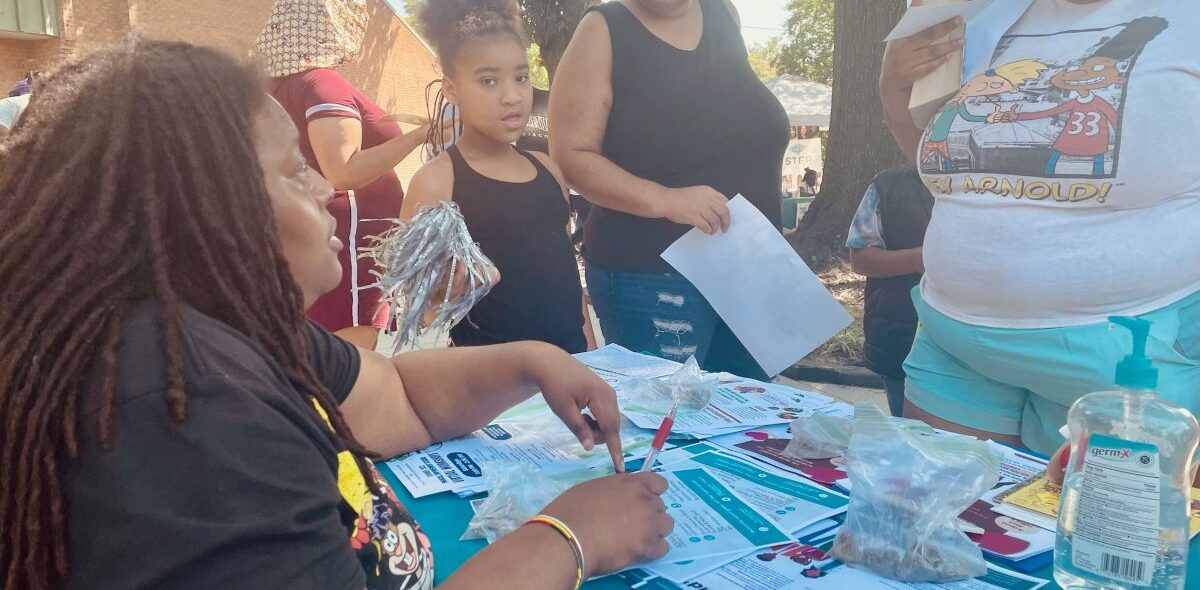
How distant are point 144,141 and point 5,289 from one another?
187mm

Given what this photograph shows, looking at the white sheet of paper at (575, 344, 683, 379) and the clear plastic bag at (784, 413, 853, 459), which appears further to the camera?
the white sheet of paper at (575, 344, 683, 379)

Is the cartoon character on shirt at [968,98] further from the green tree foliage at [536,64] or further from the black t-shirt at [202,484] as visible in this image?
the black t-shirt at [202,484]

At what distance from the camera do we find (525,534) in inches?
37.7

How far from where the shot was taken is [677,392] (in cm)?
164

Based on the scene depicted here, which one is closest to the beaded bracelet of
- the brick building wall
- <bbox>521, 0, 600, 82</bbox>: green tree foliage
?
the brick building wall

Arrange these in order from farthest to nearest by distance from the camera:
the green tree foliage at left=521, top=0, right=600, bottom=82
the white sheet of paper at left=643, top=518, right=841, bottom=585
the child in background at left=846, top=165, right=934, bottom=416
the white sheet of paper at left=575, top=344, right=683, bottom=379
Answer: the green tree foliage at left=521, top=0, right=600, bottom=82 → the child in background at left=846, top=165, right=934, bottom=416 → the white sheet of paper at left=575, top=344, right=683, bottom=379 → the white sheet of paper at left=643, top=518, right=841, bottom=585

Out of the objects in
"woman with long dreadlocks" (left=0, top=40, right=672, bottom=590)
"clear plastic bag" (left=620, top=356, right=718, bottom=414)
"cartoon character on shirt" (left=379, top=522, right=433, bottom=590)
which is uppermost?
"woman with long dreadlocks" (left=0, top=40, right=672, bottom=590)

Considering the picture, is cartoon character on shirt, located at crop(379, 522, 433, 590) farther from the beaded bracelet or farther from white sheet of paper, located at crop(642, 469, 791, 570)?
white sheet of paper, located at crop(642, 469, 791, 570)

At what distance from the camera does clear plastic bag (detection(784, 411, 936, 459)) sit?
1373 mm

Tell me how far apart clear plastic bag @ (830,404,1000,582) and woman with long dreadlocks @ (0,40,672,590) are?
32cm

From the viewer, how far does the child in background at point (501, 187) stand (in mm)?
2162

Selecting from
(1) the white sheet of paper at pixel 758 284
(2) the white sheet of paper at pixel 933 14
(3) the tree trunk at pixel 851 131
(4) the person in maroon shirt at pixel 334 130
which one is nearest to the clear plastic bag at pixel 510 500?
(1) the white sheet of paper at pixel 758 284

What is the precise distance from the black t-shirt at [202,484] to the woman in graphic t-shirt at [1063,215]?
4.33ft

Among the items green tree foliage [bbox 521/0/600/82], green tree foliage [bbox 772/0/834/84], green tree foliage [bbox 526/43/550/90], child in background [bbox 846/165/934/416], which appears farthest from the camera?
green tree foliage [bbox 772/0/834/84]
